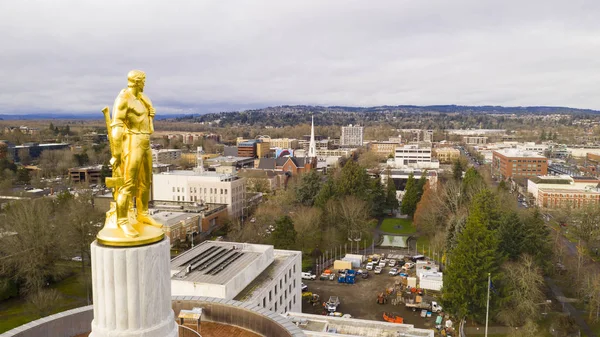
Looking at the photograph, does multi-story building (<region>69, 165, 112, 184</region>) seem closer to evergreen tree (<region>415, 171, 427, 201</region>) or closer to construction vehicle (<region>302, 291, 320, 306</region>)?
evergreen tree (<region>415, 171, 427, 201</region>)

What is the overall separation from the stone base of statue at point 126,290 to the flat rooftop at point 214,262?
17312 millimetres

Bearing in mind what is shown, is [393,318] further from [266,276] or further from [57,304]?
[57,304]

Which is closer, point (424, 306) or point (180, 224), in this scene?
point (424, 306)

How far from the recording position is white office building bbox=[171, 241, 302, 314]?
87.5 ft

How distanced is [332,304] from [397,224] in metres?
32.9

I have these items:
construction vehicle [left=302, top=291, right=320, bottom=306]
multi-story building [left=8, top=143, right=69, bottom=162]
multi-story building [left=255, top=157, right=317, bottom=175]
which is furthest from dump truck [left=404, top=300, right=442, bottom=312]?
multi-story building [left=8, top=143, right=69, bottom=162]

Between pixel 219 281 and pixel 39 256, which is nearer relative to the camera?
pixel 219 281

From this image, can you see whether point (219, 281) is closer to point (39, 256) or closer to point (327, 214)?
point (39, 256)

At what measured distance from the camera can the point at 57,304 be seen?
120ft

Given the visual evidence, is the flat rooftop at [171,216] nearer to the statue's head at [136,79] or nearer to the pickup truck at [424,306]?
the pickup truck at [424,306]

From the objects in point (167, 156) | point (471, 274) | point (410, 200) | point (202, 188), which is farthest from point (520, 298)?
point (167, 156)

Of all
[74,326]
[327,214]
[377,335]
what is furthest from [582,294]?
[74,326]

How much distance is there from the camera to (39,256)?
38.3m

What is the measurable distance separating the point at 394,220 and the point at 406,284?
28.0 meters
